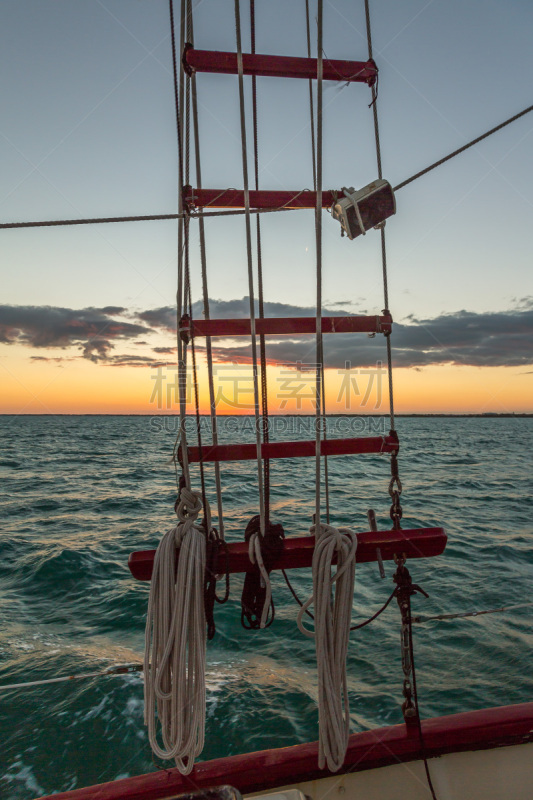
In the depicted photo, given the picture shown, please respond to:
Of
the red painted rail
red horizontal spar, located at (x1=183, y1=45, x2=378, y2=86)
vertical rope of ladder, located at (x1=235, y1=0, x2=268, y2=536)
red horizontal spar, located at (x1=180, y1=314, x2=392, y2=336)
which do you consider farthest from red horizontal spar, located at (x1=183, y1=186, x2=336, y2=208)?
the red painted rail

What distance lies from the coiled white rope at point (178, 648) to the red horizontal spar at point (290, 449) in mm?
383

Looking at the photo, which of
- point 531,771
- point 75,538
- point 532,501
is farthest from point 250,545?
point 532,501

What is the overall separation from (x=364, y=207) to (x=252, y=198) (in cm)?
63

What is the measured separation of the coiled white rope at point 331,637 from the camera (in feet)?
6.48

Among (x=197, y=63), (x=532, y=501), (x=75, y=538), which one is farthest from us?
(x=532, y=501)

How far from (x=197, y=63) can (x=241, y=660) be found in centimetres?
543

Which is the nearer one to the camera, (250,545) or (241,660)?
(250,545)

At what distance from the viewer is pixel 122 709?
451 centimetres

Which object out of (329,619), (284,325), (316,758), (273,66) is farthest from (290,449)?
(273,66)

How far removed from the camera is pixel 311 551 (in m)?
2.07

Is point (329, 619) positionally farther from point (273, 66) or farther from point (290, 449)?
point (273, 66)

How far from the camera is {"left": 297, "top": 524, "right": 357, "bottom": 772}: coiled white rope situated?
198 cm

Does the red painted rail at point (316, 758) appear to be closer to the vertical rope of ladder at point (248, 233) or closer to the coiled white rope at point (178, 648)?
the coiled white rope at point (178, 648)

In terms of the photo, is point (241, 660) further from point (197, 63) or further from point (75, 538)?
point (75, 538)
